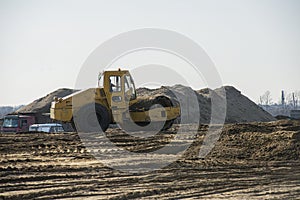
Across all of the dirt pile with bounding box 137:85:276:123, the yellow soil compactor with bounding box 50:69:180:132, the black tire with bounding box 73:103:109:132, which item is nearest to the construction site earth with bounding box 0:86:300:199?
the black tire with bounding box 73:103:109:132

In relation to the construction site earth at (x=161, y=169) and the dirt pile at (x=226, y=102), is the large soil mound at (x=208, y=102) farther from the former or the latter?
the construction site earth at (x=161, y=169)

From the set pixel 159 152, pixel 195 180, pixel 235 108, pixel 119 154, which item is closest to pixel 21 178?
pixel 195 180

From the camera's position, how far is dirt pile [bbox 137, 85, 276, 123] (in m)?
44.5

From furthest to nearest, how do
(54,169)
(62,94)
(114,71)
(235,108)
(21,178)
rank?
(62,94), (235,108), (114,71), (54,169), (21,178)

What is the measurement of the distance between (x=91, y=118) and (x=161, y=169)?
10.8 metres

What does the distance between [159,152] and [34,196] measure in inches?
302

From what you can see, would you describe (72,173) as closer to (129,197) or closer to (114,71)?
(129,197)

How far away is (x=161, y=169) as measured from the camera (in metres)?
13.0

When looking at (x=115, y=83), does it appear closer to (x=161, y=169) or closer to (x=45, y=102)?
(x=161, y=169)

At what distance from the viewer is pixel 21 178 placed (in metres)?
11.5

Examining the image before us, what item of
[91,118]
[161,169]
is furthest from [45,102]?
[161,169]

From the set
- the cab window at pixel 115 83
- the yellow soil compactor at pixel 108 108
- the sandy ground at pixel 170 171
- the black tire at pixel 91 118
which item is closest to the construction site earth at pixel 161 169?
the sandy ground at pixel 170 171

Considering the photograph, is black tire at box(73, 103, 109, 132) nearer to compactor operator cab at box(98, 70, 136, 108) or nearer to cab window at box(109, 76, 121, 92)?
compactor operator cab at box(98, 70, 136, 108)

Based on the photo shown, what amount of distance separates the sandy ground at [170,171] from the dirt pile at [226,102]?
2376cm
